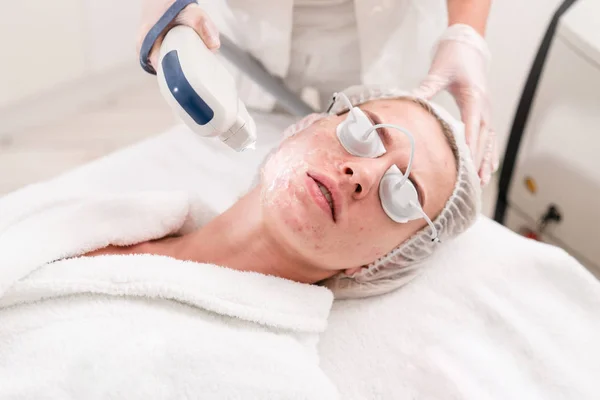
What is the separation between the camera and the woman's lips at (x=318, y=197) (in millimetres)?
987

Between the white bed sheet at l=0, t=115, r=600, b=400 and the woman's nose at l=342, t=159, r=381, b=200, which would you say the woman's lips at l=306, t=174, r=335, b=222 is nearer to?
the woman's nose at l=342, t=159, r=381, b=200

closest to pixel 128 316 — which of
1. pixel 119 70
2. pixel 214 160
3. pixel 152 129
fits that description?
pixel 214 160

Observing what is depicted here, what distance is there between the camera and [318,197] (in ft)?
3.25

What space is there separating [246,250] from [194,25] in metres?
0.42

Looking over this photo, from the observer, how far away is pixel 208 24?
997 millimetres

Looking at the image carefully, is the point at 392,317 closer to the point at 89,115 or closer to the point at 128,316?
the point at 128,316

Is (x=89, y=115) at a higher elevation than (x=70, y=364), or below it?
below

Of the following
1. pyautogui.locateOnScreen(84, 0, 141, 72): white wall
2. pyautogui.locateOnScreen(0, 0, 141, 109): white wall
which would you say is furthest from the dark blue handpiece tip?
pyautogui.locateOnScreen(84, 0, 141, 72): white wall

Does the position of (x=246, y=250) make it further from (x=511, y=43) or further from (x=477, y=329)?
(x=511, y=43)

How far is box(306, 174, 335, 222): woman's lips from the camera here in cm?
99

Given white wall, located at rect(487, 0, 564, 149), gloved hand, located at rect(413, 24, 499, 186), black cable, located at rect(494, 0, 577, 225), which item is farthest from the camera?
white wall, located at rect(487, 0, 564, 149)

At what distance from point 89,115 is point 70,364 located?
70.2 inches

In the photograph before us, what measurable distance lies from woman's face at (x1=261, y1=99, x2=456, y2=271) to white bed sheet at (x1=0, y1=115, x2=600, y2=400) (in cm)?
15

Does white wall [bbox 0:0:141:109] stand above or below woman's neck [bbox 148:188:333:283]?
below
